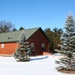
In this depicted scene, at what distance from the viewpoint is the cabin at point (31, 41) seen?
4126 centimetres

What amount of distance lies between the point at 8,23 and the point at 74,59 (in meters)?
80.0

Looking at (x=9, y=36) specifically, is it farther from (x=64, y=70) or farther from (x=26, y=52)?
(x=64, y=70)

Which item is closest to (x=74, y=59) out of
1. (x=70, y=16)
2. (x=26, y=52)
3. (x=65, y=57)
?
(x=65, y=57)

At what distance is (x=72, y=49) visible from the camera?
18.1 metres

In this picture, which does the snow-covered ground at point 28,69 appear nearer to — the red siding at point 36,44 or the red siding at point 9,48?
the red siding at point 36,44

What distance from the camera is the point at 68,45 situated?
18125mm

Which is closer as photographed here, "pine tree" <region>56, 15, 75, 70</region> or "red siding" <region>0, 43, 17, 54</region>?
"pine tree" <region>56, 15, 75, 70</region>

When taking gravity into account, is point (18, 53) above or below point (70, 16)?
below

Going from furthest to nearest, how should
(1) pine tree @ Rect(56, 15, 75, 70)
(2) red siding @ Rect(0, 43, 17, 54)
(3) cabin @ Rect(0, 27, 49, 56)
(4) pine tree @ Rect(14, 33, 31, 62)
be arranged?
(2) red siding @ Rect(0, 43, 17, 54) < (3) cabin @ Rect(0, 27, 49, 56) < (4) pine tree @ Rect(14, 33, 31, 62) < (1) pine tree @ Rect(56, 15, 75, 70)

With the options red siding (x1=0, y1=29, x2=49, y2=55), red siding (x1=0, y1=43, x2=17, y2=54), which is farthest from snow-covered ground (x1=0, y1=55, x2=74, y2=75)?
red siding (x1=0, y1=43, x2=17, y2=54)

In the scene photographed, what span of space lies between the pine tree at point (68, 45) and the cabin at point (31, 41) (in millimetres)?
22200

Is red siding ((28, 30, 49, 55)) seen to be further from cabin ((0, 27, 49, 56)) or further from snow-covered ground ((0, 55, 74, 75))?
snow-covered ground ((0, 55, 74, 75))

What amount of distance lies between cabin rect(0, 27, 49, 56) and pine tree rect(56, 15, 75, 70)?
72.8ft

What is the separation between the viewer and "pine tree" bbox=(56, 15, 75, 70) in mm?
17953
